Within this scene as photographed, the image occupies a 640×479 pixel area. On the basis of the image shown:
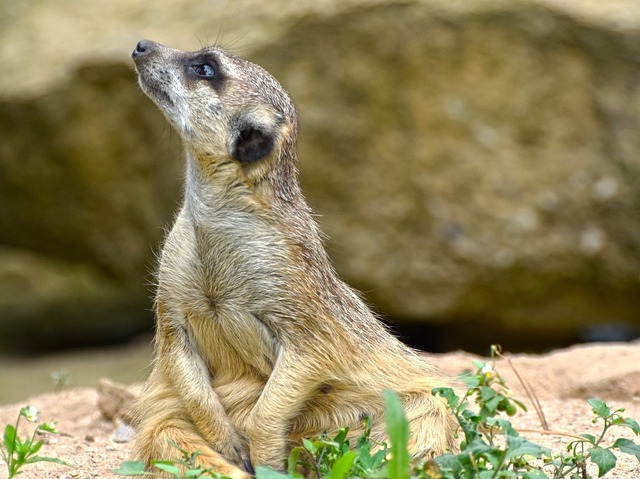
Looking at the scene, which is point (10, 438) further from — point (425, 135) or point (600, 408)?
point (425, 135)

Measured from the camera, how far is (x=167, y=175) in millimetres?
7742

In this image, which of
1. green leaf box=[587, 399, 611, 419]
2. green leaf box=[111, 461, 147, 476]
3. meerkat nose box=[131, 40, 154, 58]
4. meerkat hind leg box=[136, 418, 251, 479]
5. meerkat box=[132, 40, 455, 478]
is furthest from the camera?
meerkat nose box=[131, 40, 154, 58]

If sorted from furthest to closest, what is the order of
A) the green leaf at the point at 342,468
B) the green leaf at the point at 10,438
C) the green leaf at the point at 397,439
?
the green leaf at the point at 10,438
the green leaf at the point at 342,468
the green leaf at the point at 397,439

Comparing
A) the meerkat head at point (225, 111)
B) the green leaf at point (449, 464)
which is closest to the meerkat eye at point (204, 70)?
the meerkat head at point (225, 111)

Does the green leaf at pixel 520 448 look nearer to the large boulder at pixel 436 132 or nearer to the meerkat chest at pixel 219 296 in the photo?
the meerkat chest at pixel 219 296

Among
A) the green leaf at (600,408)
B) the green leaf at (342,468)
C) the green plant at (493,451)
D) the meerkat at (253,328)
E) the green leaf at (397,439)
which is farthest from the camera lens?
the meerkat at (253,328)

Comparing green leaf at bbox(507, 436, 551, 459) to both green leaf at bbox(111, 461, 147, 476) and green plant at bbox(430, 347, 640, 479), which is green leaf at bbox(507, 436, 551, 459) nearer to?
green plant at bbox(430, 347, 640, 479)

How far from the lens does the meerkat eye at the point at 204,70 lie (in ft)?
12.7

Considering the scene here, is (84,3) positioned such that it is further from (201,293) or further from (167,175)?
(201,293)

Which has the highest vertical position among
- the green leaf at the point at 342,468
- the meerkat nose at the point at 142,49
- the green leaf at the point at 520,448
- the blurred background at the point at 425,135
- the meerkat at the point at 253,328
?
the blurred background at the point at 425,135

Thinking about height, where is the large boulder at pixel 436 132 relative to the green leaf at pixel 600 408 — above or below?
above

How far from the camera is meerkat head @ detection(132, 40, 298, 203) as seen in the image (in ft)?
11.9

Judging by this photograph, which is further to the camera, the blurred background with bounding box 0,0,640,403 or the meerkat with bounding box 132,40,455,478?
the blurred background with bounding box 0,0,640,403

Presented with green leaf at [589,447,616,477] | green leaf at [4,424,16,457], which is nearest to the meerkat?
green leaf at [4,424,16,457]
